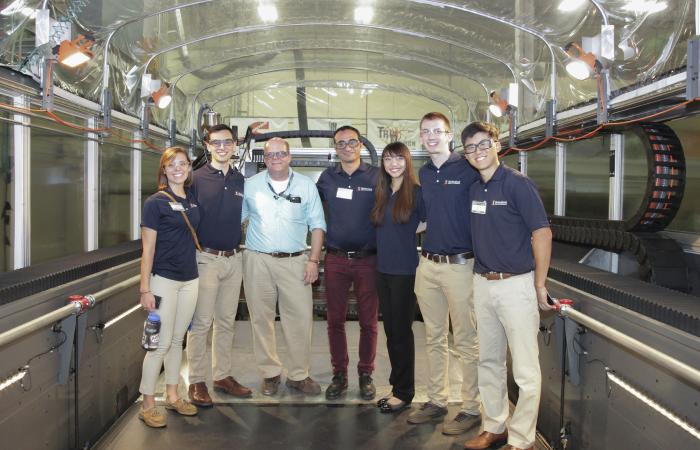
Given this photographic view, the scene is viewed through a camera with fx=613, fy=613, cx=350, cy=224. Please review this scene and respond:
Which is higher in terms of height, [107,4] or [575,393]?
[107,4]

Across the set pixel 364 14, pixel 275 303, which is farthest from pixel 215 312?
pixel 364 14

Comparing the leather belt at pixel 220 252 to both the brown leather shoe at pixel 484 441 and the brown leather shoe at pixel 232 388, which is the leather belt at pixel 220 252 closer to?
the brown leather shoe at pixel 232 388

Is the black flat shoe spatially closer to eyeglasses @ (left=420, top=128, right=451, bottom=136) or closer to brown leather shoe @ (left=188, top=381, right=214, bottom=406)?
brown leather shoe @ (left=188, top=381, right=214, bottom=406)

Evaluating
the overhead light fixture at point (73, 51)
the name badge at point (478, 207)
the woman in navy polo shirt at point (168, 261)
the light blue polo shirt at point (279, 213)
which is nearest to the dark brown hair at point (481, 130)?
the name badge at point (478, 207)

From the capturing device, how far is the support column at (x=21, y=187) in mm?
3896

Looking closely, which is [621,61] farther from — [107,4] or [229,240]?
[107,4]

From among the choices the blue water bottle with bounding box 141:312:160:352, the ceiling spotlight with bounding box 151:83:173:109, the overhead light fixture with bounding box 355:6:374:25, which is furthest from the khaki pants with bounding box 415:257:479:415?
the ceiling spotlight with bounding box 151:83:173:109

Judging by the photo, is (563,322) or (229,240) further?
(229,240)

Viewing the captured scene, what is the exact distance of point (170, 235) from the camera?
3715 mm

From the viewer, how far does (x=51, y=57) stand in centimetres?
385

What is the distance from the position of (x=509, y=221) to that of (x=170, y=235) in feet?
Result: 6.53

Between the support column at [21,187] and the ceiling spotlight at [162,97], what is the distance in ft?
8.48

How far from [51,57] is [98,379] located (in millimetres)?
2078

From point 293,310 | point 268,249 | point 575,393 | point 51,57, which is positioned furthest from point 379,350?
point 51,57
